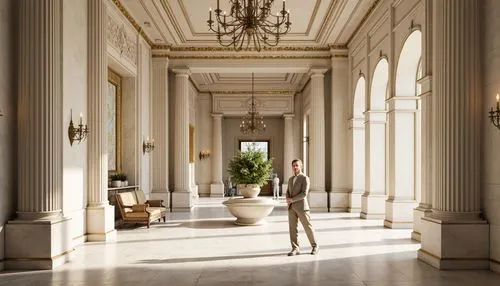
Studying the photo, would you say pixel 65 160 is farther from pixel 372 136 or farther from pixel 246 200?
pixel 372 136

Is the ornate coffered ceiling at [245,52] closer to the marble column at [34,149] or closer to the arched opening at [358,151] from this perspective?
the arched opening at [358,151]

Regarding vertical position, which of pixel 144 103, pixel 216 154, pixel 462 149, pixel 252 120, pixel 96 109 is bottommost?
pixel 216 154

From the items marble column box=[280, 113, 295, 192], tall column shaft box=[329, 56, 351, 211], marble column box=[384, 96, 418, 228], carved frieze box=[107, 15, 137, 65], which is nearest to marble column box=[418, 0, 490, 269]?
marble column box=[384, 96, 418, 228]

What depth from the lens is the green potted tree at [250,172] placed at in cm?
1212

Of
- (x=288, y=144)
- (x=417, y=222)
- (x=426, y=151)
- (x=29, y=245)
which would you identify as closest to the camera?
(x=29, y=245)

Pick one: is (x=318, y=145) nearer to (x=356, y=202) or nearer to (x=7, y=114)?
(x=356, y=202)

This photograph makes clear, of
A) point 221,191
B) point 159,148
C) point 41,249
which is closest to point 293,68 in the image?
point 159,148

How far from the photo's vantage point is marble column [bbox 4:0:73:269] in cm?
699

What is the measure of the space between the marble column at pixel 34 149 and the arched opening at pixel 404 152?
731cm

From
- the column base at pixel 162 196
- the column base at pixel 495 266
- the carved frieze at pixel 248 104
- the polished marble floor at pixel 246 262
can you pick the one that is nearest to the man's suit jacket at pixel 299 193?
the polished marble floor at pixel 246 262

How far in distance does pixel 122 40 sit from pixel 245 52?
202 inches

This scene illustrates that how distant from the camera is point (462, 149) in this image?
6902 mm

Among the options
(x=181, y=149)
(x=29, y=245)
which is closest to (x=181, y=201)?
(x=181, y=149)

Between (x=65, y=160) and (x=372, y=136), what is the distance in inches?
328
